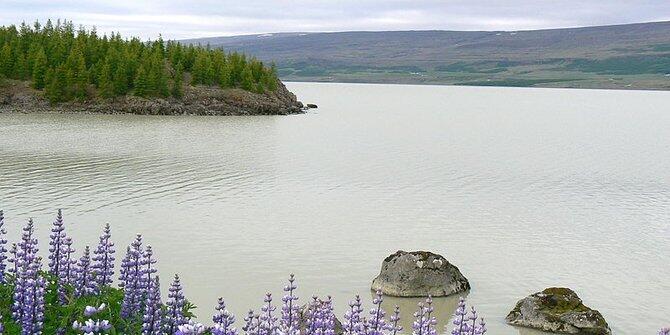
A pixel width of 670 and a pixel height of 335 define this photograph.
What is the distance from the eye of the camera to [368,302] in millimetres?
22797

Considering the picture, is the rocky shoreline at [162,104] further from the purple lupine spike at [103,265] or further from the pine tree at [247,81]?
the purple lupine spike at [103,265]

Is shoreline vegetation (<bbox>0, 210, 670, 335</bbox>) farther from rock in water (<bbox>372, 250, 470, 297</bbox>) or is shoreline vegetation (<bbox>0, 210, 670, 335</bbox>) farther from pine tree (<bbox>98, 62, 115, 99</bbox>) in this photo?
pine tree (<bbox>98, 62, 115, 99</bbox>)

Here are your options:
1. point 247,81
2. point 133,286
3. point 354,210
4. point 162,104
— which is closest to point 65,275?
point 133,286

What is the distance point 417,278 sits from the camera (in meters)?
23.5

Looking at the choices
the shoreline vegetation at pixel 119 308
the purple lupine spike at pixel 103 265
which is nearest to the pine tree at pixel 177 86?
the shoreline vegetation at pixel 119 308

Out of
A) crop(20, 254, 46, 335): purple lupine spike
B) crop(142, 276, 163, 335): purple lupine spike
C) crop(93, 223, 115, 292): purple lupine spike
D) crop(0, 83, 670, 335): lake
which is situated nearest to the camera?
crop(20, 254, 46, 335): purple lupine spike

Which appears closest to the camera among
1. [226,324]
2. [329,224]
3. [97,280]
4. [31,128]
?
[226,324]

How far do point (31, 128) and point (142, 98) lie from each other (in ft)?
109

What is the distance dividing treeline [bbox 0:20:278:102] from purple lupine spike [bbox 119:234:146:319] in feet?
333

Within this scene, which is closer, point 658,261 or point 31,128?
point 658,261

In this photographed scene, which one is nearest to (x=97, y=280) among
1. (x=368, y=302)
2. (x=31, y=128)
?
(x=368, y=302)

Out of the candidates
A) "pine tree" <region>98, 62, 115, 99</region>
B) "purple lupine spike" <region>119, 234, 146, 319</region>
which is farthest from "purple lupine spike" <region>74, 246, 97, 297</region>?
"pine tree" <region>98, 62, 115, 99</region>

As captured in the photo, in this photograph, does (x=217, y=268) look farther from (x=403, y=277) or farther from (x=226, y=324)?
(x=226, y=324)

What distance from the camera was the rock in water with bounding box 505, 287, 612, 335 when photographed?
2016 cm
